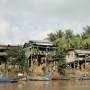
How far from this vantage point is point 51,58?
57688 mm

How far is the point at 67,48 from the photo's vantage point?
60125mm

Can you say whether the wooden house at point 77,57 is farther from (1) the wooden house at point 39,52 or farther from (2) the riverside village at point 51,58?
(1) the wooden house at point 39,52

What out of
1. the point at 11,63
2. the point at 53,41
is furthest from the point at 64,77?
the point at 53,41

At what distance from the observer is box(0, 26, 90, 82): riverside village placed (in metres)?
53.0

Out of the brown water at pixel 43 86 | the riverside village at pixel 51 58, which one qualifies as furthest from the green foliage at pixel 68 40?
the brown water at pixel 43 86

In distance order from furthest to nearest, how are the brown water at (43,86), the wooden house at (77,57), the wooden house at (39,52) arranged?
the wooden house at (77,57)
the wooden house at (39,52)
the brown water at (43,86)

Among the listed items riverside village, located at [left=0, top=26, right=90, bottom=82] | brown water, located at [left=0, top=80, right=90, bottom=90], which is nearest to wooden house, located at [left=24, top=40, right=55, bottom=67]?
riverside village, located at [left=0, top=26, right=90, bottom=82]

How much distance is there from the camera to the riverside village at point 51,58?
53.0 metres

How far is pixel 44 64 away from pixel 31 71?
408cm

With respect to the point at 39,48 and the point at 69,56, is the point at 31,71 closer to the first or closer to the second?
the point at 39,48

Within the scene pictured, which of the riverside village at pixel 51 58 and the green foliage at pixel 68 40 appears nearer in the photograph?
the riverside village at pixel 51 58

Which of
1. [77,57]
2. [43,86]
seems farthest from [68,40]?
[43,86]

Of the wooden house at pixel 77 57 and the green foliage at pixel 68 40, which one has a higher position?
the green foliage at pixel 68 40

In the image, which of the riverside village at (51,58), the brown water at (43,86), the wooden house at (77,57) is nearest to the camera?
the brown water at (43,86)
